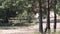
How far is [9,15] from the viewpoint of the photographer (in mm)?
39844

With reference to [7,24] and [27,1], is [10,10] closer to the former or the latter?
[7,24]

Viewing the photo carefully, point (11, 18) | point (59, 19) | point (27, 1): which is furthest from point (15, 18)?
point (27, 1)

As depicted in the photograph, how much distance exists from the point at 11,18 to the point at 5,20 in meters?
1.74

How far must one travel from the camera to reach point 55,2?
19.8 metres

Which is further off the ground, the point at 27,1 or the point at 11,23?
the point at 27,1

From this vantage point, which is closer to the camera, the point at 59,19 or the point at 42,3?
the point at 42,3

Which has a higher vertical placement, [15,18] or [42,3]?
[42,3]

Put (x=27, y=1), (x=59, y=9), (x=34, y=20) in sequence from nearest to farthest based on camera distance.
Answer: (x=27, y=1), (x=59, y=9), (x=34, y=20)

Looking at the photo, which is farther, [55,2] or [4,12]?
[4,12]

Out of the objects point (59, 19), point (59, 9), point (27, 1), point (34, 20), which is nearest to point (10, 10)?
point (34, 20)

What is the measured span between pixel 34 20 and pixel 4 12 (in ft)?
20.4

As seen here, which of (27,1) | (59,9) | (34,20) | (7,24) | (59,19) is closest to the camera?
(27,1)

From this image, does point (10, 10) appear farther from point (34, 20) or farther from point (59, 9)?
point (59, 9)

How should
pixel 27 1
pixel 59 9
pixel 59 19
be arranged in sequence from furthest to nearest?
pixel 59 19
pixel 59 9
pixel 27 1
